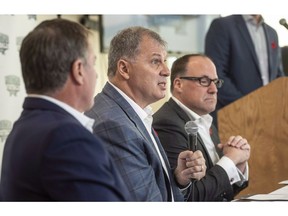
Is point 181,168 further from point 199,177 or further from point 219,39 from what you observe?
point 219,39

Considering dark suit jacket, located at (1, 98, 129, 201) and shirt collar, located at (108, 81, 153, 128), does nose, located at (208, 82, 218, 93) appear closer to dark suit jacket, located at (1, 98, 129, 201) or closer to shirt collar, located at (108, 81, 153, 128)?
shirt collar, located at (108, 81, 153, 128)

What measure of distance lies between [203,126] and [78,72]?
1.91ft

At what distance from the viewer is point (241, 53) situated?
4.58ft

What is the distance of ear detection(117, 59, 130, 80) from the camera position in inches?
41.9

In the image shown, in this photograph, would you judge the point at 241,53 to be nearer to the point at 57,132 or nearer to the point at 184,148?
the point at 184,148

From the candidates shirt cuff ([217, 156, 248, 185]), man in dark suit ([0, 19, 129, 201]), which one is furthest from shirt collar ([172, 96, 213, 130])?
man in dark suit ([0, 19, 129, 201])

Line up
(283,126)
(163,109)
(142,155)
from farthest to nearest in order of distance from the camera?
(283,126) → (163,109) → (142,155)

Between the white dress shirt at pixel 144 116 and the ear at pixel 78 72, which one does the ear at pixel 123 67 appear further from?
the ear at pixel 78 72

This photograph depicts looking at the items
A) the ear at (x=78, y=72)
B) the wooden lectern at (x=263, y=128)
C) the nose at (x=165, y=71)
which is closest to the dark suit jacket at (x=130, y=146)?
the nose at (x=165, y=71)

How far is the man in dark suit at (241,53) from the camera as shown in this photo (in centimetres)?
137

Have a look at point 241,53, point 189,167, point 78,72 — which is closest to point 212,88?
point 241,53

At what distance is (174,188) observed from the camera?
3.43ft
